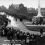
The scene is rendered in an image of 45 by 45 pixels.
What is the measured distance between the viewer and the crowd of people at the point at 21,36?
2275 mm

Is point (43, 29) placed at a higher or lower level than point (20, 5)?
lower

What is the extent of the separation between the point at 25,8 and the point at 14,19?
506 mm

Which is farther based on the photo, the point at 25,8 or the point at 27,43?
the point at 25,8

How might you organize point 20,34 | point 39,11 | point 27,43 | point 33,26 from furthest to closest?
point 39,11
point 33,26
point 20,34
point 27,43

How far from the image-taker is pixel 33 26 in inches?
107

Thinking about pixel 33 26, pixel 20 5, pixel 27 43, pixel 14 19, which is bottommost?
pixel 27 43

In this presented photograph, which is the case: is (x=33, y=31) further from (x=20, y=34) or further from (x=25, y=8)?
(x=25, y=8)

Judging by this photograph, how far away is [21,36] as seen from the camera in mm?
2422

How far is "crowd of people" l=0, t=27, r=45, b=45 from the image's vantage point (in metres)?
2.28

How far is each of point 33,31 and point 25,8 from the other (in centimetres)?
79

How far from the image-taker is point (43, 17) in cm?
285

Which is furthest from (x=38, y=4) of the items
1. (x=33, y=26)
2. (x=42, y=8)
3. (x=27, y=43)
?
(x=27, y=43)

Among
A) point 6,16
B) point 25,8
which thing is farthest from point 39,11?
point 6,16

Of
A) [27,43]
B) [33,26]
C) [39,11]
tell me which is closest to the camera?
[27,43]
